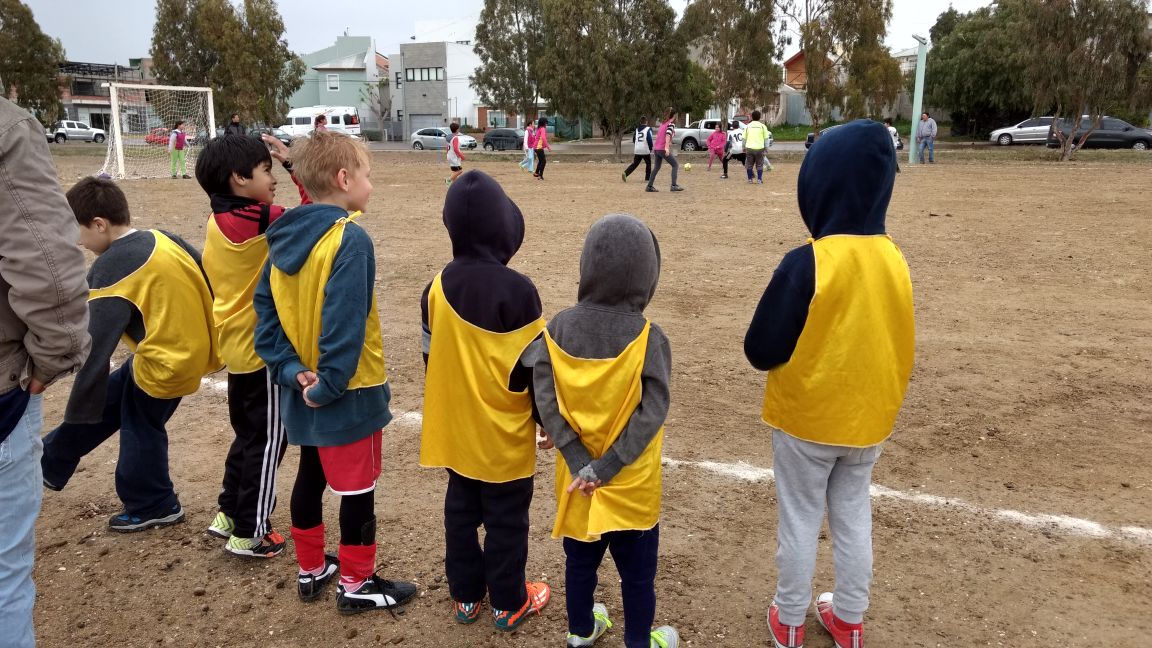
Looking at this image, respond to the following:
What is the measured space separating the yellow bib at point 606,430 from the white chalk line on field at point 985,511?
1692mm

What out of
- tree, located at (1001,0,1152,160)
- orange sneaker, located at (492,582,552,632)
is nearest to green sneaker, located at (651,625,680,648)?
orange sneaker, located at (492,582,552,632)

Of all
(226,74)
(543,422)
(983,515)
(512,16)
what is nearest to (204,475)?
(543,422)

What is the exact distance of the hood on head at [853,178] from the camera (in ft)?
8.14

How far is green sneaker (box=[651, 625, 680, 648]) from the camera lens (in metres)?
2.69

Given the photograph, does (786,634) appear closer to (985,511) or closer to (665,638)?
(665,638)

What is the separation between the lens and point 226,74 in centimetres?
4231

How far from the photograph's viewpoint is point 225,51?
135ft

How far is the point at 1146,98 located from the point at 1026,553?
29.4 m

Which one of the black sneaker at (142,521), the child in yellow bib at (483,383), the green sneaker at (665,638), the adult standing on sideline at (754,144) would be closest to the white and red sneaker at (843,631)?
the green sneaker at (665,638)

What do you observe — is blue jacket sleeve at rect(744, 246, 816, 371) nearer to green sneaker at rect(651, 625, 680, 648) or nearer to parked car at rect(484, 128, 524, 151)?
green sneaker at rect(651, 625, 680, 648)

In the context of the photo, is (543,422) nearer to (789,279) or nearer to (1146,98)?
(789,279)

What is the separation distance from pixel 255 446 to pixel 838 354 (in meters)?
2.32

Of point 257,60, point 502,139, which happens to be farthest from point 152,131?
point 502,139

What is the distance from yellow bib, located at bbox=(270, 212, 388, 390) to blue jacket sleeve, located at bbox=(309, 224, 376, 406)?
4 centimetres
